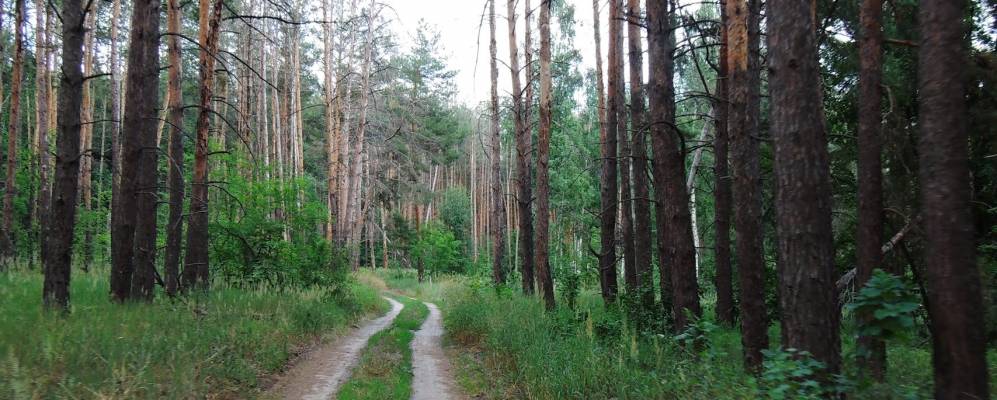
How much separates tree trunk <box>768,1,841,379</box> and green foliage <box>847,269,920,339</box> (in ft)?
1.42

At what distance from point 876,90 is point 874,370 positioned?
3317mm

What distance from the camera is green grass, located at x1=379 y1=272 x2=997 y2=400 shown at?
4.66m

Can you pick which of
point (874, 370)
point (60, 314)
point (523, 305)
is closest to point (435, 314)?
point (523, 305)

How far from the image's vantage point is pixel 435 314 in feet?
57.8

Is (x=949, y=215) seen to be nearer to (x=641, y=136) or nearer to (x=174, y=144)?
(x=641, y=136)

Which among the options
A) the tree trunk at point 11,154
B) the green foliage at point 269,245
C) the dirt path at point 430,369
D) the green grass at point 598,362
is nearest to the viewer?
the green grass at point 598,362

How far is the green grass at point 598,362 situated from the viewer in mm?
4660

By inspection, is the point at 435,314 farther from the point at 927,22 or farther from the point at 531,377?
the point at 927,22

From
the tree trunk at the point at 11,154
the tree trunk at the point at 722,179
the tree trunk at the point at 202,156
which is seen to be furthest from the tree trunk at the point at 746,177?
the tree trunk at the point at 11,154

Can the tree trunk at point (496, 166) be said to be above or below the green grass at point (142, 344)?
above

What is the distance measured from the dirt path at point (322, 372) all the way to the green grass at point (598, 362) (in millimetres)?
1738

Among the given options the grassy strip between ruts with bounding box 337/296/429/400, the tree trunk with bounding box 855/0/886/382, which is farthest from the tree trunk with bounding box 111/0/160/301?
the tree trunk with bounding box 855/0/886/382

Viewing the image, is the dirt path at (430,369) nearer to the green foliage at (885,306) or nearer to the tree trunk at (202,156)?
the green foliage at (885,306)

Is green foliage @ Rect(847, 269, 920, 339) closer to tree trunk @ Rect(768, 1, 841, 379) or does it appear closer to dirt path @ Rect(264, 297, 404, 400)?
tree trunk @ Rect(768, 1, 841, 379)
